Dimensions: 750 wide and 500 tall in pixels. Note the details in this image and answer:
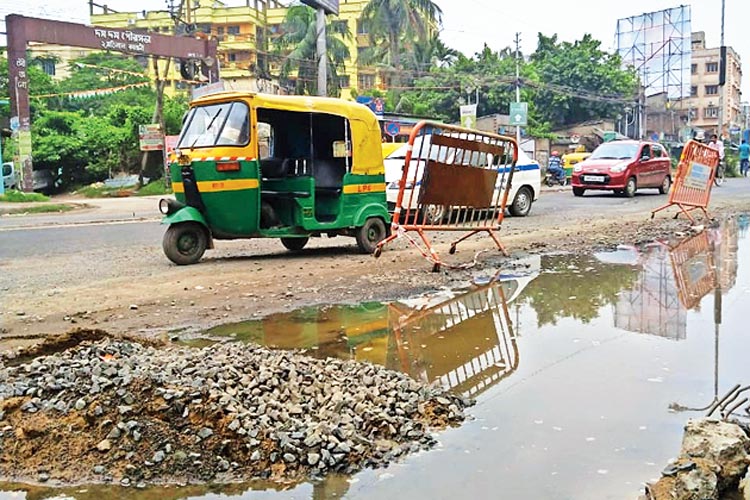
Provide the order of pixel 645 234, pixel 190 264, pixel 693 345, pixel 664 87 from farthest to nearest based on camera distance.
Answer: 1. pixel 664 87
2. pixel 645 234
3. pixel 190 264
4. pixel 693 345

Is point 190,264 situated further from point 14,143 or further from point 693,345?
point 14,143

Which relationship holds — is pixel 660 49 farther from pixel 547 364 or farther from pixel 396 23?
pixel 547 364

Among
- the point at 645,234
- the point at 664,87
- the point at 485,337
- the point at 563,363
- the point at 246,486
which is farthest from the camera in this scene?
the point at 664,87

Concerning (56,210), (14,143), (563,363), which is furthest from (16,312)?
(14,143)

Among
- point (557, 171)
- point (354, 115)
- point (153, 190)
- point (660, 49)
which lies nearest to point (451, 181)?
point (354, 115)

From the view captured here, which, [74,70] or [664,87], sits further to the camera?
[664,87]

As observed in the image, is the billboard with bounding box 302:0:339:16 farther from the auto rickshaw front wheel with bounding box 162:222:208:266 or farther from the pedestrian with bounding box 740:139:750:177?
the pedestrian with bounding box 740:139:750:177

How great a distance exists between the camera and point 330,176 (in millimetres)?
9906

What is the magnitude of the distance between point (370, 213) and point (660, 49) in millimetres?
59731

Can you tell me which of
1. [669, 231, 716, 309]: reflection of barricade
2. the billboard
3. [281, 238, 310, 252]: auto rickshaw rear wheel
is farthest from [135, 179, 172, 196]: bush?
[669, 231, 716, 309]: reflection of barricade

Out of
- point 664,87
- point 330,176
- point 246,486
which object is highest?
point 664,87

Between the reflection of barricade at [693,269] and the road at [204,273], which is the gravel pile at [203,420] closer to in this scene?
the road at [204,273]

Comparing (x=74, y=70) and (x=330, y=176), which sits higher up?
(x=74, y=70)

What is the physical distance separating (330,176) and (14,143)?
18453 millimetres
